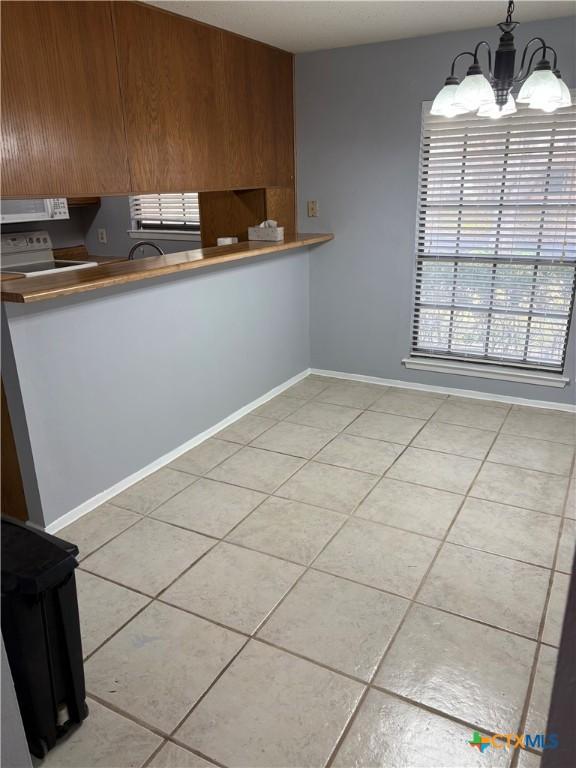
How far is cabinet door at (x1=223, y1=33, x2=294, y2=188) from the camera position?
3.36 meters

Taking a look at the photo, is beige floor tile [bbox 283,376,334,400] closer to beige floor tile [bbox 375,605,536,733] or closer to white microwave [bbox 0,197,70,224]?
white microwave [bbox 0,197,70,224]

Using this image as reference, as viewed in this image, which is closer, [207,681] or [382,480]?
[207,681]

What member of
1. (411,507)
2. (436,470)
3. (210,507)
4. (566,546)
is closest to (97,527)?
(210,507)

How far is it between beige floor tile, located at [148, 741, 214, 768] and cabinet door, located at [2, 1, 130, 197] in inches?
78.1

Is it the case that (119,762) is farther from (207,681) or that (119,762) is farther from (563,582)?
(563,582)

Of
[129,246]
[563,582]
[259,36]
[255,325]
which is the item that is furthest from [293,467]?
[129,246]

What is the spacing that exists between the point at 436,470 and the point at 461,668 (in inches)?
52.2

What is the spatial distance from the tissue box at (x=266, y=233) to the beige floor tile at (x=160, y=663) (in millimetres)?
2462

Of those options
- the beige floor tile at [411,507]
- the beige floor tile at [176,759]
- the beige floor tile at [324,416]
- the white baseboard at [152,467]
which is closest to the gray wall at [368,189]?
the beige floor tile at [324,416]

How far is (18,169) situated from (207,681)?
198 centimetres

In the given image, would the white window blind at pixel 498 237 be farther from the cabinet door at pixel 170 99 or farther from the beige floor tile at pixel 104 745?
the beige floor tile at pixel 104 745

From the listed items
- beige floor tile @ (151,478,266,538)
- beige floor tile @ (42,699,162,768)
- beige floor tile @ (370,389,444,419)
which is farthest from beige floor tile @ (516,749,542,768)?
beige floor tile @ (370,389,444,419)

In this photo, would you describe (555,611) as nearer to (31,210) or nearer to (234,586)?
(234,586)

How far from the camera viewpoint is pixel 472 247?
3.73 meters
